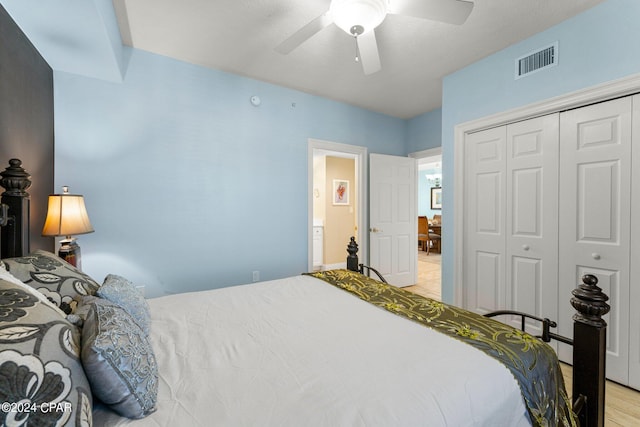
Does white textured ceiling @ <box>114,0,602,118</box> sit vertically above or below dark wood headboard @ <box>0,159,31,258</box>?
above

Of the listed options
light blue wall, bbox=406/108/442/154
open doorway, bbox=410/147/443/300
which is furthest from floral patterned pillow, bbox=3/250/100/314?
light blue wall, bbox=406/108/442/154

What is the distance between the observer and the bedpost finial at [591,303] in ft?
3.57

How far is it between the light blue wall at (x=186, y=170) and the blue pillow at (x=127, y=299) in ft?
4.93

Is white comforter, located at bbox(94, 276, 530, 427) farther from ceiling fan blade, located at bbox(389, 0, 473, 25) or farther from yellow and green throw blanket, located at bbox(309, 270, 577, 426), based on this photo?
ceiling fan blade, located at bbox(389, 0, 473, 25)

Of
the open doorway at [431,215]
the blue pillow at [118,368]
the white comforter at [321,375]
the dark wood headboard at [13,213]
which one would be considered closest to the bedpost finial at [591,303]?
the white comforter at [321,375]

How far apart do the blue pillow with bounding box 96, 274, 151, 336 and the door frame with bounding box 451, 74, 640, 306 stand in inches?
108

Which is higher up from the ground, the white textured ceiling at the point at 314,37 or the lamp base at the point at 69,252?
the white textured ceiling at the point at 314,37

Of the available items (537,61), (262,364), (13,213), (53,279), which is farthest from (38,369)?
(537,61)

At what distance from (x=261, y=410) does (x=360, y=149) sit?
354 cm

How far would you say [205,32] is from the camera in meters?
2.32

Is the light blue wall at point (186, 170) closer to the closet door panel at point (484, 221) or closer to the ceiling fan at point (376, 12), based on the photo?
the ceiling fan at point (376, 12)

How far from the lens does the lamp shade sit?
1.84 meters

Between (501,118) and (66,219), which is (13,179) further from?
(501,118)

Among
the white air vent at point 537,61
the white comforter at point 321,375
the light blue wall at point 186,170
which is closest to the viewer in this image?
the white comforter at point 321,375
